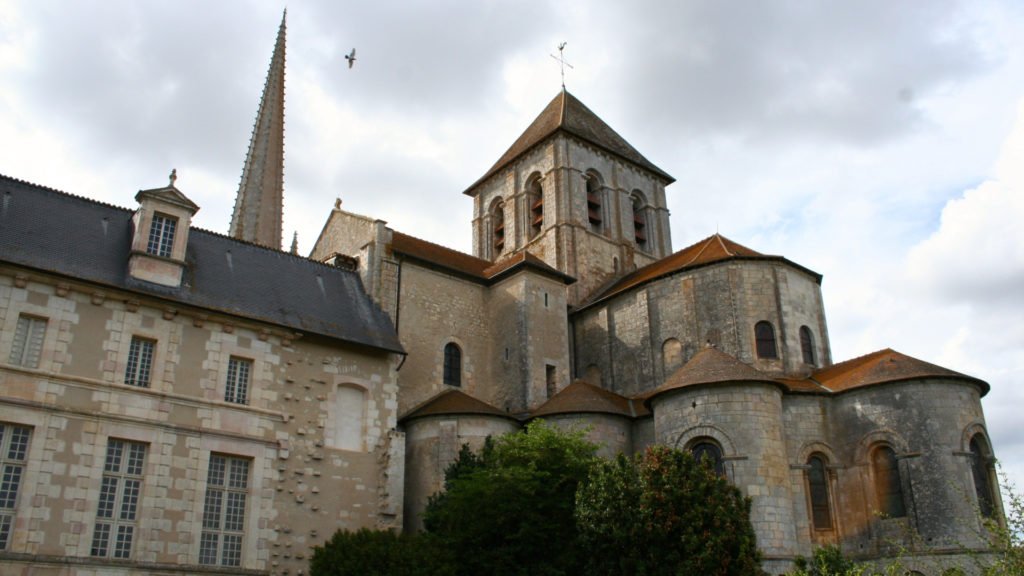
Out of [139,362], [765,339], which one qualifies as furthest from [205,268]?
[765,339]

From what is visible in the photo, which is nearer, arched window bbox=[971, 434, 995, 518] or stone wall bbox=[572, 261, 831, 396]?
arched window bbox=[971, 434, 995, 518]

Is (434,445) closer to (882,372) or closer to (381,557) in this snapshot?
(381,557)

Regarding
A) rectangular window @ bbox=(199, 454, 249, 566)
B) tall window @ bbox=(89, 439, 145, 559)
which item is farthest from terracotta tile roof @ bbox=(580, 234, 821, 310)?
tall window @ bbox=(89, 439, 145, 559)

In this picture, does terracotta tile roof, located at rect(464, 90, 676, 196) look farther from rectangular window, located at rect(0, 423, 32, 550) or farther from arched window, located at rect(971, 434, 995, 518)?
rectangular window, located at rect(0, 423, 32, 550)

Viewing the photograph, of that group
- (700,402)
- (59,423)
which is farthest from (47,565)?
(700,402)

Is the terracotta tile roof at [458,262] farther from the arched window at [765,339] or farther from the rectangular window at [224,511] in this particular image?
the rectangular window at [224,511]

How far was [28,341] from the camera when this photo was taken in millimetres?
17141

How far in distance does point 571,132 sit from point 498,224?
19.2 feet

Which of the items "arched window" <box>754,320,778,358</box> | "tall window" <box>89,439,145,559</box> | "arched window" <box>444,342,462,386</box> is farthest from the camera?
"arched window" <box>444,342,462,386</box>

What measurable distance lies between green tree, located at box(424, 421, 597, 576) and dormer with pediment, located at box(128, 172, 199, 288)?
8348 mm

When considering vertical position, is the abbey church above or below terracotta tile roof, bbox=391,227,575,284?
below

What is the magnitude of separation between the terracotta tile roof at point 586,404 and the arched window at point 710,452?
288 cm

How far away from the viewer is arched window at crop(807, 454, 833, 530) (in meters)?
21.4

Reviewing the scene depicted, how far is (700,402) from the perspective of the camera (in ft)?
69.9
